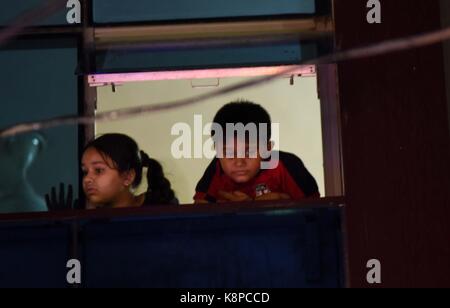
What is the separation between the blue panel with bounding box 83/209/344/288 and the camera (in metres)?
1.54

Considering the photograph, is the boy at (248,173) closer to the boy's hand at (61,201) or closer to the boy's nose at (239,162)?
the boy's nose at (239,162)

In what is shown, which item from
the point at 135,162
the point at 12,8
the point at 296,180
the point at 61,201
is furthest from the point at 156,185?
the point at 12,8

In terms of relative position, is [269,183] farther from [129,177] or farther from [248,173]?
[129,177]

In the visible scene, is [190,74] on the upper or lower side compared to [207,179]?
upper

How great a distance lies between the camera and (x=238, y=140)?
1882mm

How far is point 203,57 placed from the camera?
1795 millimetres

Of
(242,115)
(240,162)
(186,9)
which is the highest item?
(186,9)

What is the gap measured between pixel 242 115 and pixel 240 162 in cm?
19

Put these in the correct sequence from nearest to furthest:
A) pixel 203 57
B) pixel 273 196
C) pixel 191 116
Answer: pixel 273 196
pixel 203 57
pixel 191 116

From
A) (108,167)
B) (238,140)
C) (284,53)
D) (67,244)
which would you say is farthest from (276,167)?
(67,244)

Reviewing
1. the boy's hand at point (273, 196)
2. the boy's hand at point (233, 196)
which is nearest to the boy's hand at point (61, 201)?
the boy's hand at point (233, 196)

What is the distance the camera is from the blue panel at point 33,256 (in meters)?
1.60

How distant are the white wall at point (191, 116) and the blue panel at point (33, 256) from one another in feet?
1.57
